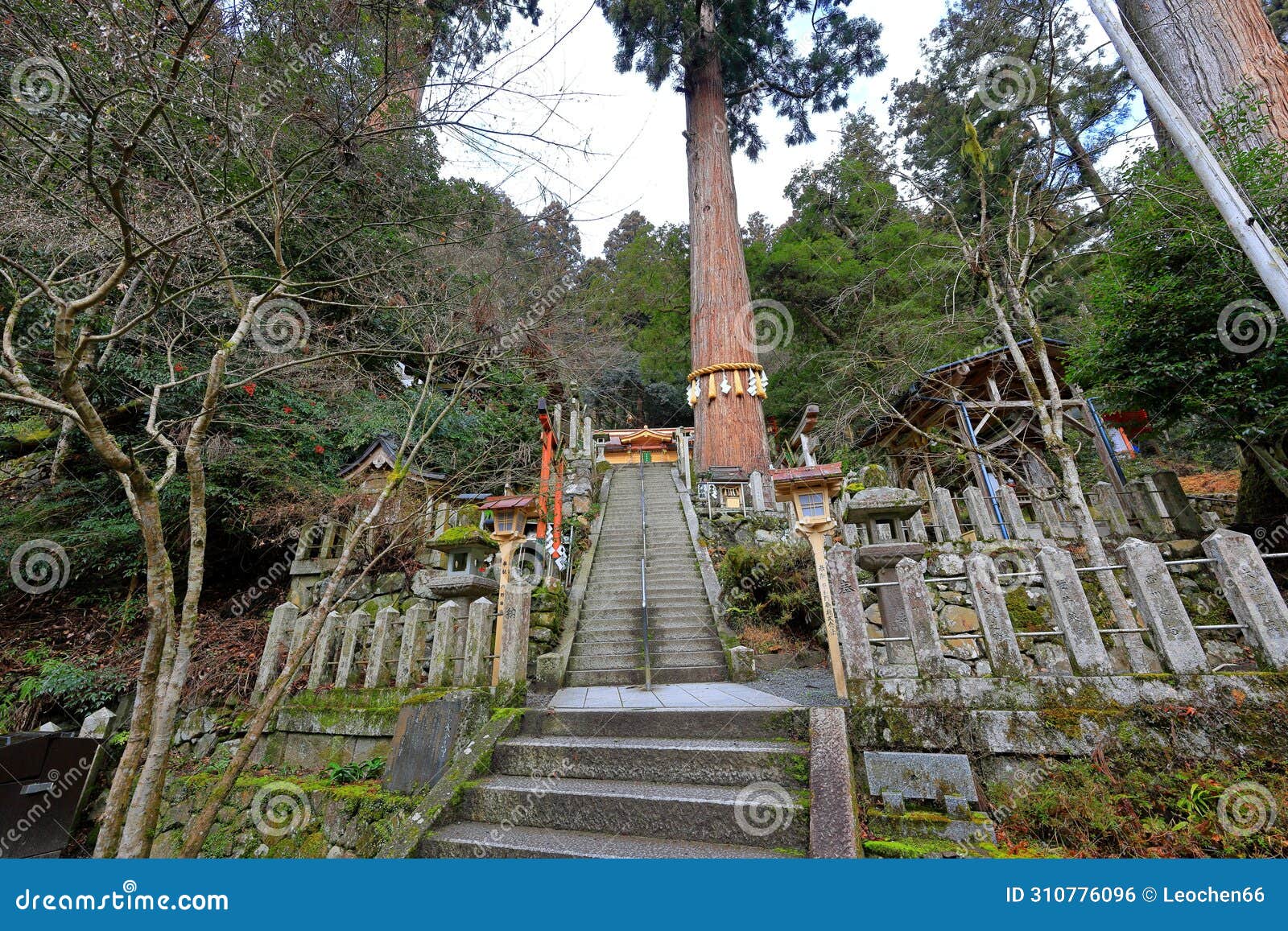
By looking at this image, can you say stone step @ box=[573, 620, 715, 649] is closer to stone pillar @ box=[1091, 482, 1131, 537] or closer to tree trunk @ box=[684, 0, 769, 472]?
tree trunk @ box=[684, 0, 769, 472]

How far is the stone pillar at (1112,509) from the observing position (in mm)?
6582

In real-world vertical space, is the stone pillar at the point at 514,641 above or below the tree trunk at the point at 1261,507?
below

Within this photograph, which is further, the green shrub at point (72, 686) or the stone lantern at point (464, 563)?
the green shrub at point (72, 686)

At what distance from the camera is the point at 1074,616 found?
2895 millimetres

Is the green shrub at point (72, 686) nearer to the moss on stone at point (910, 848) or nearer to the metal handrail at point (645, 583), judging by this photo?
the metal handrail at point (645, 583)

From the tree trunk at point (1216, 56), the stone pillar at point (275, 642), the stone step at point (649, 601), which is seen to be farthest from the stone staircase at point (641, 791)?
the tree trunk at point (1216, 56)

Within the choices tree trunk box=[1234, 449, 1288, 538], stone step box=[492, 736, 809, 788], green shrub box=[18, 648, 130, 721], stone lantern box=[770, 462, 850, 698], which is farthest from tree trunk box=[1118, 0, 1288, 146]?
green shrub box=[18, 648, 130, 721]

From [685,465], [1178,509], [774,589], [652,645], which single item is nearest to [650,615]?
[652,645]

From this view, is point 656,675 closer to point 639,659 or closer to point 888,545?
point 639,659

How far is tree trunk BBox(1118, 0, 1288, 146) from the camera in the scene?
5.47m

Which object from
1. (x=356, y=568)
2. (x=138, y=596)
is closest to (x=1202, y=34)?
(x=356, y=568)

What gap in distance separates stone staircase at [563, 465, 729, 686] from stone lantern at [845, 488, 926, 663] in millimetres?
1924

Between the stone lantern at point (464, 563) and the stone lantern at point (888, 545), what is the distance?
3611 millimetres

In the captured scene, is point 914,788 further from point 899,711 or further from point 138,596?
point 138,596
